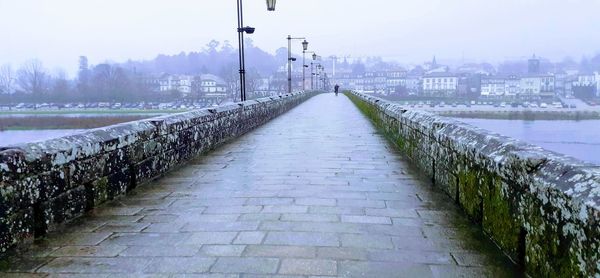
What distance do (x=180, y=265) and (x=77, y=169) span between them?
1598 millimetres

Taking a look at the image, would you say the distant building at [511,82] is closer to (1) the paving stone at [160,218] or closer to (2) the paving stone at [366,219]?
(2) the paving stone at [366,219]

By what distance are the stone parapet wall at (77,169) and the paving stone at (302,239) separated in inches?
65.9

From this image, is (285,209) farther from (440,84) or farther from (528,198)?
(440,84)

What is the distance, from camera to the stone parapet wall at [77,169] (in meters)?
3.23

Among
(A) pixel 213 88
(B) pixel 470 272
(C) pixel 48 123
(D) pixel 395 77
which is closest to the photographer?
(B) pixel 470 272

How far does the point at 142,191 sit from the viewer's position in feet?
16.9

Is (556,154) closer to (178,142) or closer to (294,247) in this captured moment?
(294,247)

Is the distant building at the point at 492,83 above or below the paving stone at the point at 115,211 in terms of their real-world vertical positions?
above

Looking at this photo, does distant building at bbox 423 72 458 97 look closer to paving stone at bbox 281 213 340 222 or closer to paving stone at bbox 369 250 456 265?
paving stone at bbox 281 213 340 222

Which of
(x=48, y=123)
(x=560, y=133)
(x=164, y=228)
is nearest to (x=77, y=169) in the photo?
(x=164, y=228)

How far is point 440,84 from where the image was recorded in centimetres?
7812

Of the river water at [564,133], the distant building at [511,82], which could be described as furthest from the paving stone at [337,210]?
the distant building at [511,82]

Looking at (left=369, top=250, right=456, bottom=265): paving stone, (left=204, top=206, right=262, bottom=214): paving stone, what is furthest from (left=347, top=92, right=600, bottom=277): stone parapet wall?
(left=204, top=206, right=262, bottom=214): paving stone

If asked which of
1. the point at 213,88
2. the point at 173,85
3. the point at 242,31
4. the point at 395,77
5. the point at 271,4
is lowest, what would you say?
the point at 213,88
